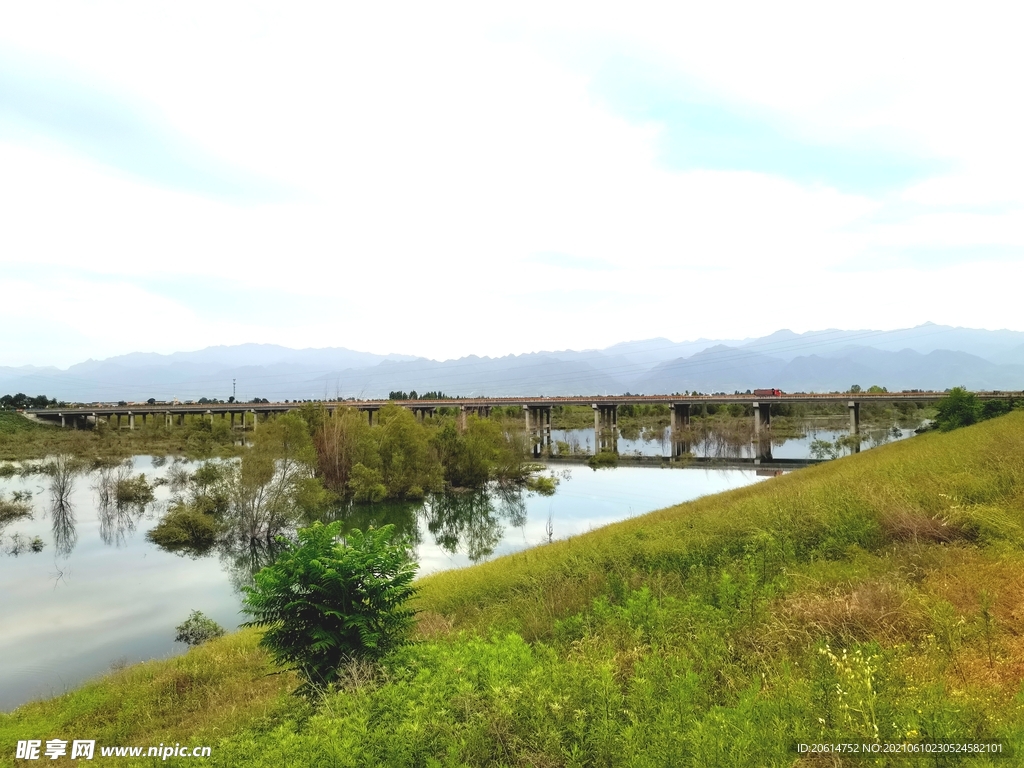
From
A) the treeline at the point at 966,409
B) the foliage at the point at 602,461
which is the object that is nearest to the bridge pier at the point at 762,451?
the foliage at the point at 602,461

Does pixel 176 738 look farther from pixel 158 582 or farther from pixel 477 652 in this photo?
pixel 158 582

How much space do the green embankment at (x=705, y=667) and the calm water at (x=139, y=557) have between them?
8.53 meters

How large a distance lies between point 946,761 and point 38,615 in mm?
33559

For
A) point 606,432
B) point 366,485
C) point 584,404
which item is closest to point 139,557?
point 366,485

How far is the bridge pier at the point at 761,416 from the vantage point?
9794 cm

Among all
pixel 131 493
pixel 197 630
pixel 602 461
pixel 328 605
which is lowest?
pixel 602 461

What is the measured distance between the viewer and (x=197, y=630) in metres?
23.6

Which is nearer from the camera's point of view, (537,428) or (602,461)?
(602,461)

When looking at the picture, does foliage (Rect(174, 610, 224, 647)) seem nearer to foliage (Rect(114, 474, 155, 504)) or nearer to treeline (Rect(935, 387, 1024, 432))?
foliage (Rect(114, 474, 155, 504))

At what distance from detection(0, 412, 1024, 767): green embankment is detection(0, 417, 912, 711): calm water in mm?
8532

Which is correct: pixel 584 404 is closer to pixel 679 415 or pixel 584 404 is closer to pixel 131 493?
pixel 679 415

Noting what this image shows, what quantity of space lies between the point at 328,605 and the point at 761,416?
104280 mm

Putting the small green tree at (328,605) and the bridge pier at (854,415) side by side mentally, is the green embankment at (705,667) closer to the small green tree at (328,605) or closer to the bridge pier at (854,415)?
the small green tree at (328,605)

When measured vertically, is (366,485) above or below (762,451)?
above
